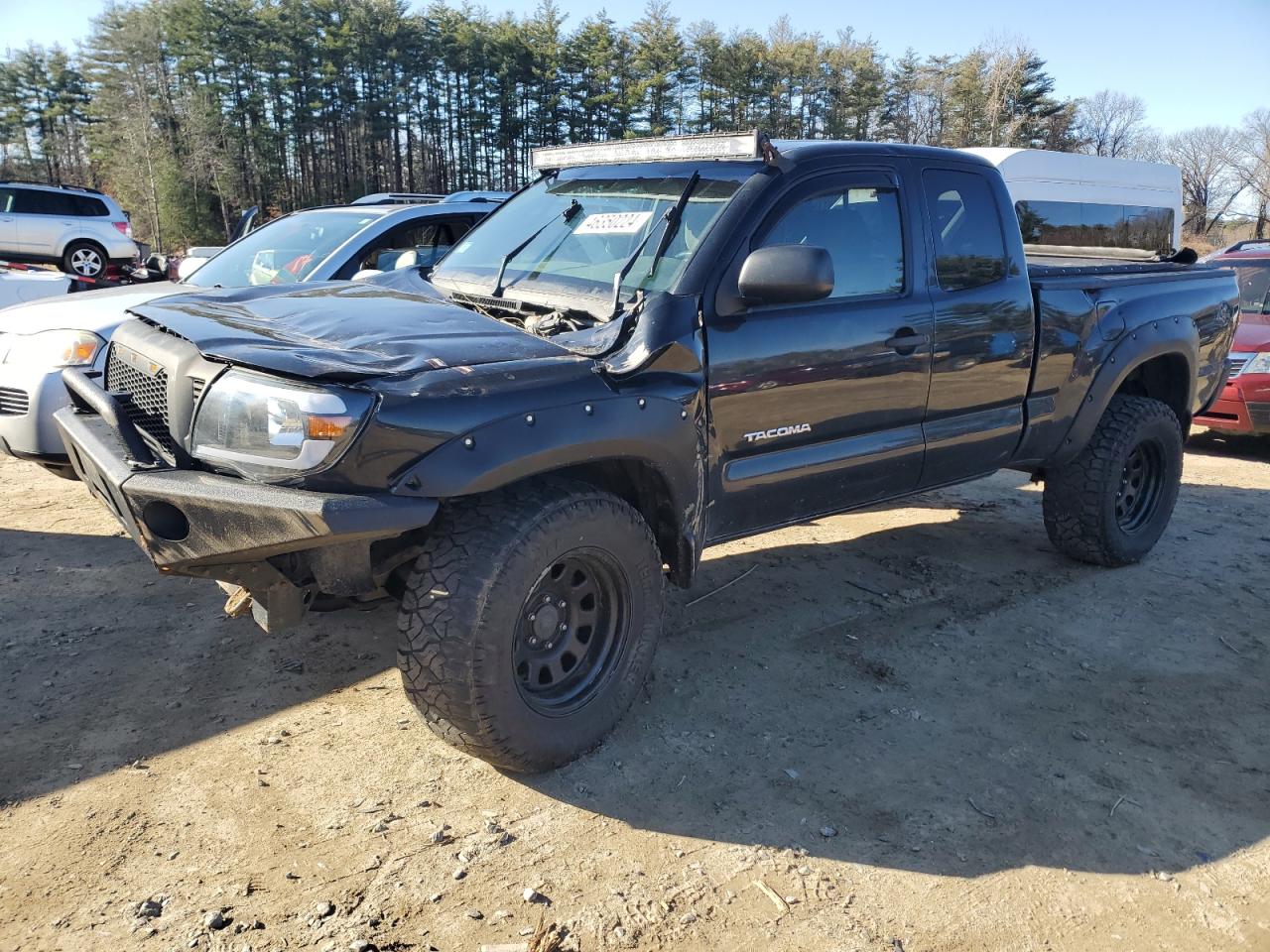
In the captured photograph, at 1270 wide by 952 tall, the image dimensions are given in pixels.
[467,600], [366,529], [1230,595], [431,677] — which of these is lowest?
[1230,595]

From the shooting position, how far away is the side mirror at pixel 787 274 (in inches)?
118

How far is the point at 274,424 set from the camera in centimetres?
248

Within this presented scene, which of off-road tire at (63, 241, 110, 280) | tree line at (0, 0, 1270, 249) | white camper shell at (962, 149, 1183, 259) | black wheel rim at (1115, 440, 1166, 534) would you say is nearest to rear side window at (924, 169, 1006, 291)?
black wheel rim at (1115, 440, 1166, 534)

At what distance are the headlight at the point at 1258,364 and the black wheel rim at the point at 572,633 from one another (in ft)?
24.3

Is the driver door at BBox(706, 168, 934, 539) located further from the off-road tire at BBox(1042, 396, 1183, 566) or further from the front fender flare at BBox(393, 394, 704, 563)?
the off-road tire at BBox(1042, 396, 1183, 566)

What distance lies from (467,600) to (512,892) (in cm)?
78

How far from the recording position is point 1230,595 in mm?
4801

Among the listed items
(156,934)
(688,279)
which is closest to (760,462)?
(688,279)

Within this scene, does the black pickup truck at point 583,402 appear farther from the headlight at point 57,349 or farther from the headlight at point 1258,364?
the headlight at point 1258,364

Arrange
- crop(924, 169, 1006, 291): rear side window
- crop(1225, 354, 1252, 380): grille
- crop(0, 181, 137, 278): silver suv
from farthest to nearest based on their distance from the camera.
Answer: crop(0, 181, 137, 278): silver suv, crop(1225, 354, 1252, 380): grille, crop(924, 169, 1006, 291): rear side window

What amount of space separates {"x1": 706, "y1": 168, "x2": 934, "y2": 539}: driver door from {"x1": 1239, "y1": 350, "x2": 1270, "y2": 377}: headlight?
19.3 ft

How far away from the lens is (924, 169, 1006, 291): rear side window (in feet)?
12.9

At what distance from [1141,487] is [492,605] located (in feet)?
14.0

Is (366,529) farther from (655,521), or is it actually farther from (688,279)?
(688,279)
